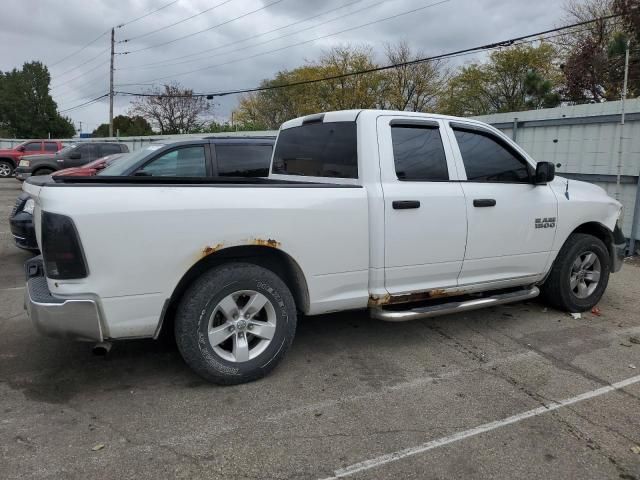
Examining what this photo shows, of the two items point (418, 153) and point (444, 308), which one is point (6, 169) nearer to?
point (418, 153)

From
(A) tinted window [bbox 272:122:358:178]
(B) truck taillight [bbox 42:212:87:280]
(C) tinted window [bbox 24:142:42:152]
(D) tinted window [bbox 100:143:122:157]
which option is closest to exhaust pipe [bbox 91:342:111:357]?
(B) truck taillight [bbox 42:212:87:280]

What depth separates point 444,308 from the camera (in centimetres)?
423

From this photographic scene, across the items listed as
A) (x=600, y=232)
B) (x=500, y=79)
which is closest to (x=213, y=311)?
(x=600, y=232)

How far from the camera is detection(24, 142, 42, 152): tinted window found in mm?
22844

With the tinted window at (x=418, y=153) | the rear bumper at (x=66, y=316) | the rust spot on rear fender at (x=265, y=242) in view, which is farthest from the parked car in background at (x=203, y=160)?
the rear bumper at (x=66, y=316)

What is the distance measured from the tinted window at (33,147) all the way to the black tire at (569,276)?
2320 cm

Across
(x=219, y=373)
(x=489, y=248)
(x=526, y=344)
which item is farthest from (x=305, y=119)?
(x=526, y=344)

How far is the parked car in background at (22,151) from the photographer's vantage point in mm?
22672

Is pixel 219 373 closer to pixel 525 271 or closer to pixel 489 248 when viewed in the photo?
pixel 489 248

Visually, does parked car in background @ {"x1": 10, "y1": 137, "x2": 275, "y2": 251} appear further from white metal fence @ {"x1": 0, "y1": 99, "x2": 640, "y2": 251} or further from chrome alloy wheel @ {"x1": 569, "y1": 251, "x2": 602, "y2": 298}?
white metal fence @ {"x1": 0, "y1": 99, "x2": 640, "y2": 251}

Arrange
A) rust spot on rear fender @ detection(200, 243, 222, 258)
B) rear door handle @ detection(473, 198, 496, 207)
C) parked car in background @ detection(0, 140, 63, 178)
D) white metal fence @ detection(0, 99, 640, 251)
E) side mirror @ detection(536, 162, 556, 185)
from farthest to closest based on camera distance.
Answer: parked car in background @ detection(0, 140, 63, 178), white metal fence @ detection(0, 99, 640, 251), side mirror @ detection(536, 162, 556, 185), rear door handle @ detection(473, 198, 496, 207), rust spot on rear fender @ detection(200, 243, 222, 258)

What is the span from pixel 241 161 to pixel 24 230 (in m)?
2.94

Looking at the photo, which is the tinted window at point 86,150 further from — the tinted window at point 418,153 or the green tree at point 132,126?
the green tree at point 132,126

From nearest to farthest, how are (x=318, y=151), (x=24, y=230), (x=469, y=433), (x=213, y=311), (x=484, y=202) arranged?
(x=469, y=433) < (x=213, y=311) < (x=484, y=202) < (x=318, y=151) < (x=24, y=230)
